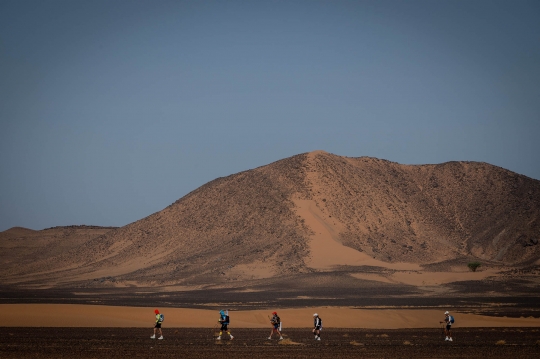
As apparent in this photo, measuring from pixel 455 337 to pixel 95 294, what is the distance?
47.9 metres

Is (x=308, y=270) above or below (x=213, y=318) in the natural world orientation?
above

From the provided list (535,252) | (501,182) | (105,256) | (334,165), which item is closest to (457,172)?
(501,182)

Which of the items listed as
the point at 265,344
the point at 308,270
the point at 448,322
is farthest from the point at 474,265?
the point at 265,344

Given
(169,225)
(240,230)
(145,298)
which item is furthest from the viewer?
(169,225)

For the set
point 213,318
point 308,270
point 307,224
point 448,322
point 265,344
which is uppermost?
point 307,224

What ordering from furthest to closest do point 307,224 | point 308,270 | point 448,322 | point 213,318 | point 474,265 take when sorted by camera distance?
point 307,224
point 308,270
point 474,265
point 213,318
point 448,322

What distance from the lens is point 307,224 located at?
314ft

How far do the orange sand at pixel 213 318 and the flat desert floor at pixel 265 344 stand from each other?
3007mm

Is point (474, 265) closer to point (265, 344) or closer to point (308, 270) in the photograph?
point (308, 270)

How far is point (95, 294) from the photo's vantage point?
244 feet

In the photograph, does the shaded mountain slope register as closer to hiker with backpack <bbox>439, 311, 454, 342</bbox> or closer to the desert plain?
the desert plain

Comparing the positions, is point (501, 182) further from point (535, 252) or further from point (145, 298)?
point (145, 298)

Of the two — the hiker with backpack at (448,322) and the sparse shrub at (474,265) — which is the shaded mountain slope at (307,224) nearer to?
the sparse shrub at (474,265)

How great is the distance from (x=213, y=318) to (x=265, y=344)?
1472cm
